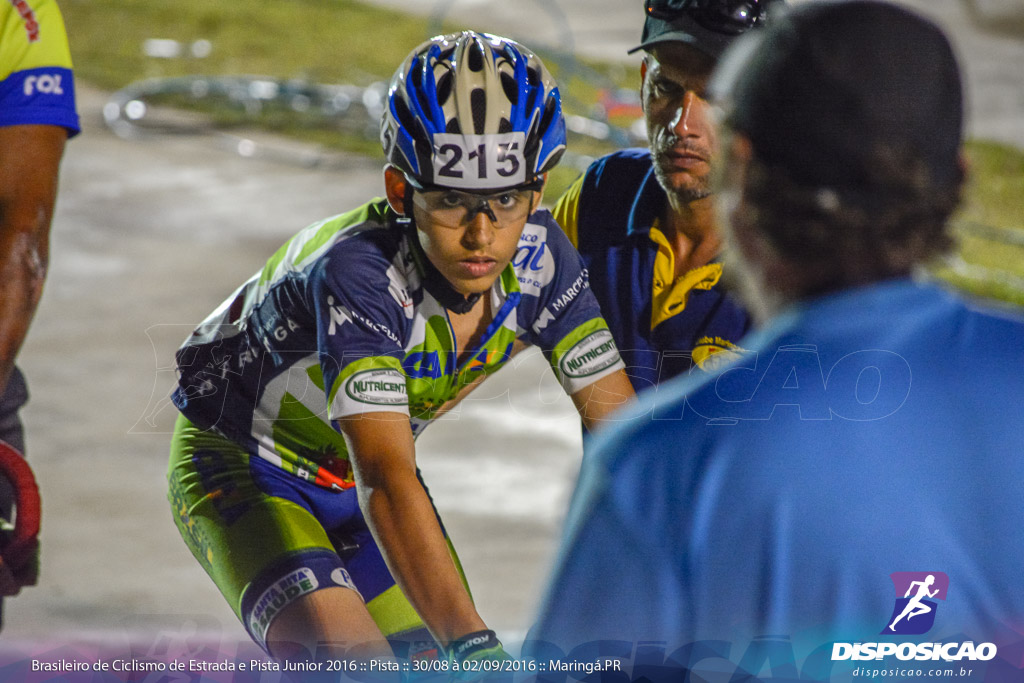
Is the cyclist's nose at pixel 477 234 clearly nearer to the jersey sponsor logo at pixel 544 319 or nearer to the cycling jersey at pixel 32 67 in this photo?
the jersey sponsor logo at pixel 544 319

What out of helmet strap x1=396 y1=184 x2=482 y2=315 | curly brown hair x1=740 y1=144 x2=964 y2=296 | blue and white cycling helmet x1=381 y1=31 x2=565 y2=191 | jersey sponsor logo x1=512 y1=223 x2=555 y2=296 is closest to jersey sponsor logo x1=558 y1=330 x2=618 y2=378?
jersey sponsor logo x1=512 y1=223 x2=555 y2=296

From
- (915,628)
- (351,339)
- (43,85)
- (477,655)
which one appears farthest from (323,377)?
(915,628)

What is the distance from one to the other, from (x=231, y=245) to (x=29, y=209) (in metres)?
6.02

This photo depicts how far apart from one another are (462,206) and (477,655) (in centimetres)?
83

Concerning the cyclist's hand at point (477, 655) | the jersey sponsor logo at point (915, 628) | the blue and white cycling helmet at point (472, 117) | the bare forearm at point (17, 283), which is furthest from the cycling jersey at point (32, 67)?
the jersey sponsor logo at point (915, 628)

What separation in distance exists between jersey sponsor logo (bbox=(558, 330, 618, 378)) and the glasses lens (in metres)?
0.34

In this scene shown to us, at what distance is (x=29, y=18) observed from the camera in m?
2.41

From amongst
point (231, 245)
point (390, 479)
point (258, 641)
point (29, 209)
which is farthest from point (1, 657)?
point (231, 245)

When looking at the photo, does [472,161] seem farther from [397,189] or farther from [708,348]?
[708,348]

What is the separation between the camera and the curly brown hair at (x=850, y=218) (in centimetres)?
113

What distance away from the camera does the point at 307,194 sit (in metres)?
9.44

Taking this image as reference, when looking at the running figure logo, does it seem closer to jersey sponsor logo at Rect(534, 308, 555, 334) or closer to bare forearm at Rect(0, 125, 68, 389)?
jersey sponsor logo at Rect(534, 308, 555, 334)

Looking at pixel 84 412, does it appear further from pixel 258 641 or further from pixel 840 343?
pixel 840 343

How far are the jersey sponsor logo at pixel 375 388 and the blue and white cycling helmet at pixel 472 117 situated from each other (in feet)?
1.26
